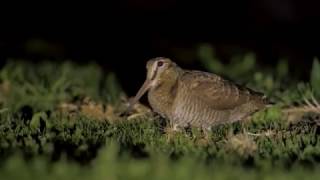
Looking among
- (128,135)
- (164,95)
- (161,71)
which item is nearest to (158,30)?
(161,71)

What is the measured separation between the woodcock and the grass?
14 cm

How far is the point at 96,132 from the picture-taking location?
8664mm

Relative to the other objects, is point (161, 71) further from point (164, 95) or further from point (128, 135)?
point (128, 135)

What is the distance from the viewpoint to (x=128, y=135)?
852cm

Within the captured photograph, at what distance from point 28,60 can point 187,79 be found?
6521 millimetres

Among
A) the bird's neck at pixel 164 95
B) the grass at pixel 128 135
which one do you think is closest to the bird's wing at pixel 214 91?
the bird's neck at pixel 164 95

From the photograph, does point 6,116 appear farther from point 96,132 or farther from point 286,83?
point 286,83

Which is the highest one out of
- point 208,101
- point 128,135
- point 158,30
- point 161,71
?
point 158,30

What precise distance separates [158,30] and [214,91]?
8.73 m

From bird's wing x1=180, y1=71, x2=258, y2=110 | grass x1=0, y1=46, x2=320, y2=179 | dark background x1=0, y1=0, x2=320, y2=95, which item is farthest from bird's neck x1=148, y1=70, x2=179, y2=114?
dark background x1=0, y1=0, x2=320, y2=95

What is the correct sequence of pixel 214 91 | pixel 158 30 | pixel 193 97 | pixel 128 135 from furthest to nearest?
pixel 158 30, pixel 214 91, pixel 193 97, pixel 128 135

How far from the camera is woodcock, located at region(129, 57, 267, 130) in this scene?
352 inches

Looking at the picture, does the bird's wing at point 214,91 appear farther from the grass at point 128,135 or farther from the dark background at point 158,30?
the dark background at point 158,30

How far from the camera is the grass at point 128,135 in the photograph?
6438 millimetres
